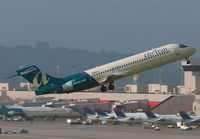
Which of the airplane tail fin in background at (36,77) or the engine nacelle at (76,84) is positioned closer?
the engine nacelle at (76,84)

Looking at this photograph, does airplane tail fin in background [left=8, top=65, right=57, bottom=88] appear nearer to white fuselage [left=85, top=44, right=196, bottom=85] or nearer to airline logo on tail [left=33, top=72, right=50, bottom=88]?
airline logo on tail [left=33, top=72, right=50, bottom=88]

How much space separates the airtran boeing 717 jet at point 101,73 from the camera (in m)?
121

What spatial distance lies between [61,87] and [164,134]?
7673 cm

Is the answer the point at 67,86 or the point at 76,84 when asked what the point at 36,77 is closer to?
the point at 67,86

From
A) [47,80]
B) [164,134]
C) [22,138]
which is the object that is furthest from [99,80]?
[164,134]

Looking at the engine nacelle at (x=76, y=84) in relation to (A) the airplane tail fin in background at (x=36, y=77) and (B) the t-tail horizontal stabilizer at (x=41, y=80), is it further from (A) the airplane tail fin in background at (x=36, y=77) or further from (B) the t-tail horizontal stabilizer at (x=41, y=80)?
(A) the airplane tail fin in background at (x=36, y=77)

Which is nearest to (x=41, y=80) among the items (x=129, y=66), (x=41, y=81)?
(x=41, y=81)

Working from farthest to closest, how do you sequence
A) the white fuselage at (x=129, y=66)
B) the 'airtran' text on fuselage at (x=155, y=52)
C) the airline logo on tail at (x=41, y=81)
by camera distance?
1. the 'airtran' text on fuselage at (x=155, y=52)
2. the white fuselage at (x=129, y=66)
3. the airline logo on tail at (x=41, y=81)

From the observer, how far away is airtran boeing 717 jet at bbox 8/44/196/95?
397 ft

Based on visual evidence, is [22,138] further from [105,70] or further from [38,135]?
[105,70]

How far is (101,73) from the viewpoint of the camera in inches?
4857

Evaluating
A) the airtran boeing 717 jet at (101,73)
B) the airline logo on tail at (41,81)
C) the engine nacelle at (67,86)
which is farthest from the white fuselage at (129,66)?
the airline logo on tail at (41,81)

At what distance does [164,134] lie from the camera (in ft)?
625

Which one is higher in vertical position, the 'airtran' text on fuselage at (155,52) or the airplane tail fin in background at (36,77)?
the 'airtran' text on fuselage at (155,52)
